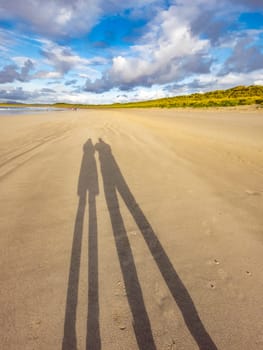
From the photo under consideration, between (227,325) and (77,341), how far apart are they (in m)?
1.31

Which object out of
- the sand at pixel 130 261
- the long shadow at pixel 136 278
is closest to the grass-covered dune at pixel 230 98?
the sand at pixel 130 261

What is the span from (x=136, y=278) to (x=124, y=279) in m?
0.14

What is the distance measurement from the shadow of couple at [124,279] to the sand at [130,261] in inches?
0.4

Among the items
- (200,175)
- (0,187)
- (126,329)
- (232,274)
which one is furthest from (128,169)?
(126,329)

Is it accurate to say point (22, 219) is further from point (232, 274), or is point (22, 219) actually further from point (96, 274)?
point (232, 274)

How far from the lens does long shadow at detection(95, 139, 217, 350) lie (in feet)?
6.35

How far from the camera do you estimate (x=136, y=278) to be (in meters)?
2.52

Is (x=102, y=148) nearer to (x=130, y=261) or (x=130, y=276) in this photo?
(x=130, y=261)

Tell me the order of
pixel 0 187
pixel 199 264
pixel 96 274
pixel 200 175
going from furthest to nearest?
pixel 200 175 → pixel 0 187 → pixel 199 264 → pixel 96 274

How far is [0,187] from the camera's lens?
5086 millimetres

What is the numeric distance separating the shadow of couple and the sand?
0.01 meters

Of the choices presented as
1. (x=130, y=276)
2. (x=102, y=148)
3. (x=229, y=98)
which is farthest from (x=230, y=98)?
(x=130, y=276)

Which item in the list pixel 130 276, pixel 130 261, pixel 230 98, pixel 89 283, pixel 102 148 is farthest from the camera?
pixel 230 98

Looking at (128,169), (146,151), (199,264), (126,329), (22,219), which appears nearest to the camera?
(126,329)
